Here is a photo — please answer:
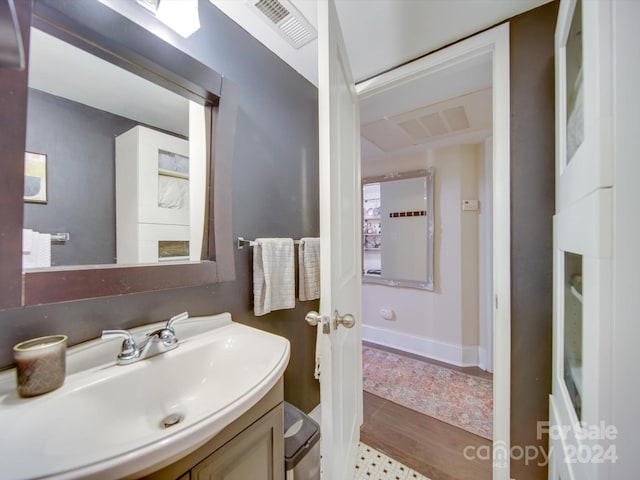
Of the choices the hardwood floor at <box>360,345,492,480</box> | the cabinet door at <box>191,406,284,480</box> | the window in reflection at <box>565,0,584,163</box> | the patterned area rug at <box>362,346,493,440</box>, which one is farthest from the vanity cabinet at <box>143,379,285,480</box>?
the patterned area rug at <box>362,346,493,440</box>

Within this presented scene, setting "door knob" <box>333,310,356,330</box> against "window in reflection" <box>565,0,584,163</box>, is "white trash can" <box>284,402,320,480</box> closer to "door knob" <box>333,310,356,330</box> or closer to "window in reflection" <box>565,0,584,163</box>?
"door knob" <box>333,310,356,330</box>

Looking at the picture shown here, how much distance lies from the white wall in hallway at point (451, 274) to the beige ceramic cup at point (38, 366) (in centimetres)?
255

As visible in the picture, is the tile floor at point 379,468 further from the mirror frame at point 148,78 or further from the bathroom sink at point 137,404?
the mirror frame at point 148,78

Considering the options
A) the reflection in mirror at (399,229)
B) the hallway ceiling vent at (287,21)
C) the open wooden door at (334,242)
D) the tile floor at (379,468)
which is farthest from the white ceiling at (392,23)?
the tile floor at (379,468)

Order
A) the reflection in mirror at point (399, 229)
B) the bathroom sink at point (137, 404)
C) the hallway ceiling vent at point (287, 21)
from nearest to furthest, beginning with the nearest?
the bathroom sink at point (137, 404) → the hallway ceiling vent at point (287, 21) → the reflection in mirror at point (399, 229)

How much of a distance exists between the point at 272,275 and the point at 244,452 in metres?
0.68

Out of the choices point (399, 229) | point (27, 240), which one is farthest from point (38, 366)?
point (399, 229)

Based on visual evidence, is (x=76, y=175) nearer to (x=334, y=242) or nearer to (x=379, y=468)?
(x=334, y=242)

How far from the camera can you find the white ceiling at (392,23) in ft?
3.28

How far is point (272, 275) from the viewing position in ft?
3.83

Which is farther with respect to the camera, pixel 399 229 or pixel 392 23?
pixel 399 229

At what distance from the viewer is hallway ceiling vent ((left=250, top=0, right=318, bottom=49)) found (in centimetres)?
100

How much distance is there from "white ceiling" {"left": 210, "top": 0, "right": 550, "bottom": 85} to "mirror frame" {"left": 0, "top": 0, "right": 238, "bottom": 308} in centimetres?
42

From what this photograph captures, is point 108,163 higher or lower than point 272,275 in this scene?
higher
